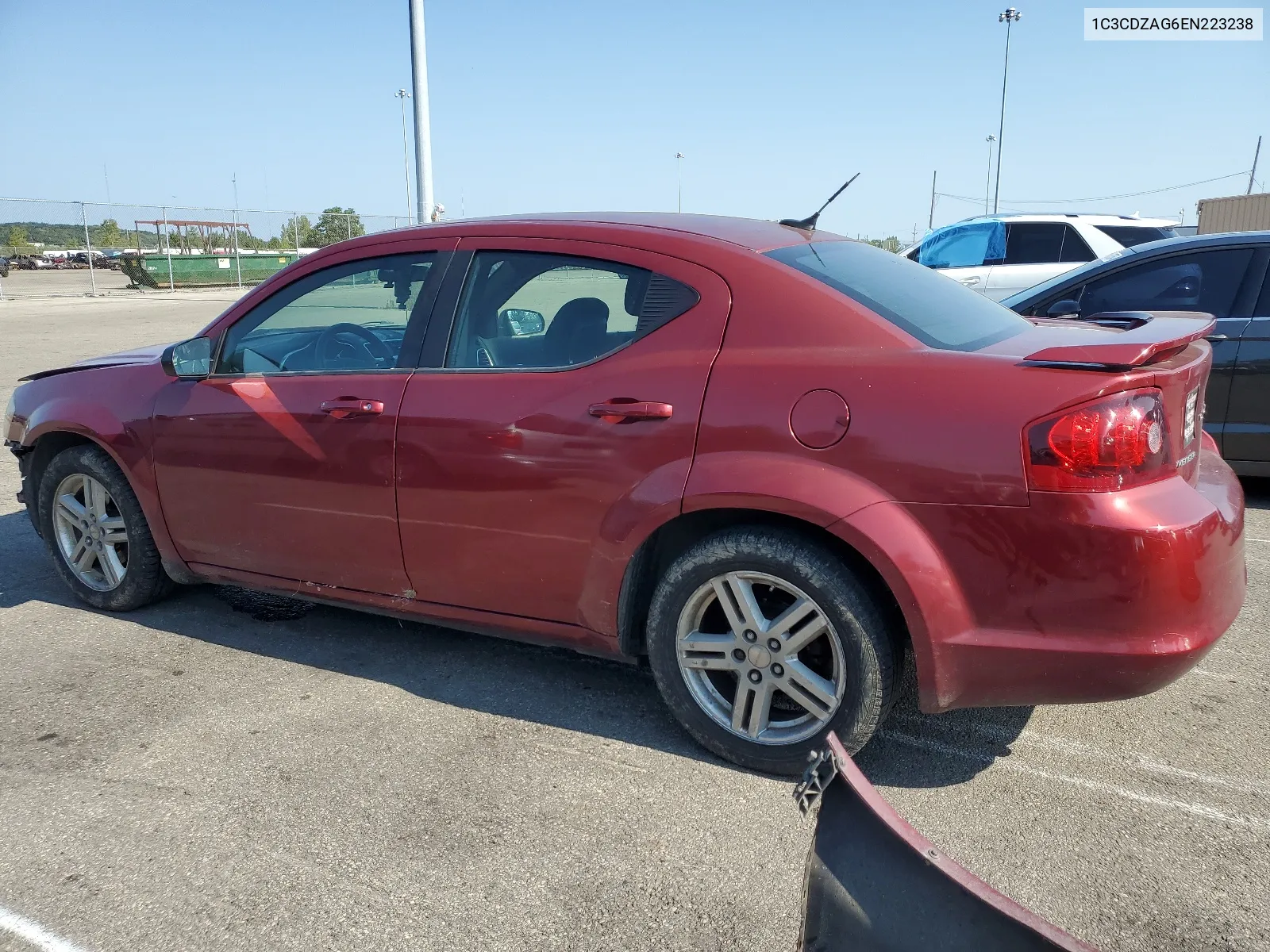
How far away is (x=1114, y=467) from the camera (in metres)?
2.59

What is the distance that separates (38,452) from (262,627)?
139cm

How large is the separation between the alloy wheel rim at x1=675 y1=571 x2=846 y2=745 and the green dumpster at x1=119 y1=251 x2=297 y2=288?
106ft

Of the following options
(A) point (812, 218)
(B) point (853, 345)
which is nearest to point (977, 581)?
(B) point (853, 345)

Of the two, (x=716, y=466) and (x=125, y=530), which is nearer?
(x=716, y=466)

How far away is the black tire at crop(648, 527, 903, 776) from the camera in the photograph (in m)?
2.86

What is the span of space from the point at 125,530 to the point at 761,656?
9.62 feet

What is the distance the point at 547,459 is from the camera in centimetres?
322

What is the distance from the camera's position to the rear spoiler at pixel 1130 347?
262 centimetres

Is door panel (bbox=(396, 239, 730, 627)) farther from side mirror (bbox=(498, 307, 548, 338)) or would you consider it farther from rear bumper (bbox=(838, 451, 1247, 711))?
rear bumper (bbox=(838, 451, 1247, 711))

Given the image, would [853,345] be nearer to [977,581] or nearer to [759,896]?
[977,581]

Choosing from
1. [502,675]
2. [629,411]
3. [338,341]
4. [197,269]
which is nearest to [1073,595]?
[629,411]

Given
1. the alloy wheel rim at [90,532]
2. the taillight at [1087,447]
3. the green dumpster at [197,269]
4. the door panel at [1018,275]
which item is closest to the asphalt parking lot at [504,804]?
the alloy wheel rim at [90,532]

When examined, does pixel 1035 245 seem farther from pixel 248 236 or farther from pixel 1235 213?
pixel 248 236

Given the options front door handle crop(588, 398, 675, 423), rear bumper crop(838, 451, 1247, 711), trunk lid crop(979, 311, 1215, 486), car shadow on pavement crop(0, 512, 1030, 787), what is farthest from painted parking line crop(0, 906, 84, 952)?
trunk lid crop(979, 311, 1215, 486)
